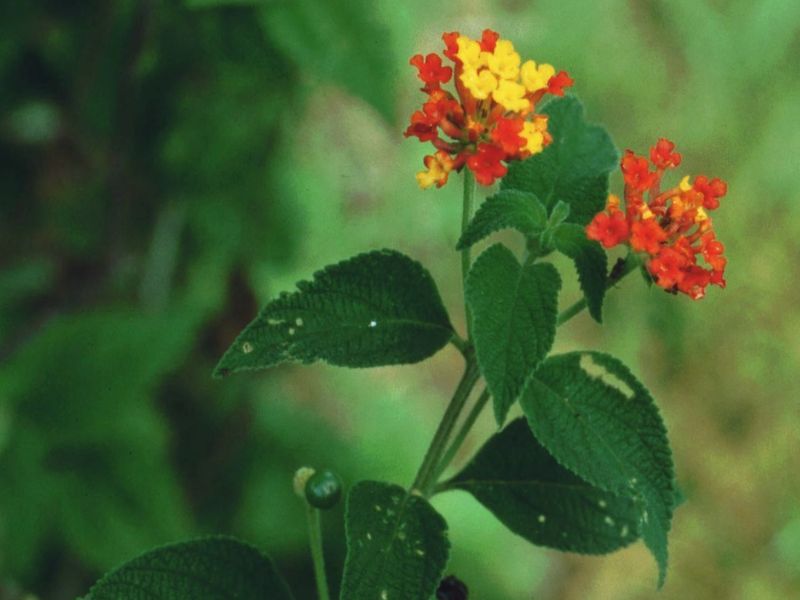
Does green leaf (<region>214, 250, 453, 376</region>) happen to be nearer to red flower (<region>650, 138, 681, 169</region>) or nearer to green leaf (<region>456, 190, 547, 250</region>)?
green leaf (<region>456, 190, 547, 250</region>)

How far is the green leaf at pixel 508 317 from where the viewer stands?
75 centimetres

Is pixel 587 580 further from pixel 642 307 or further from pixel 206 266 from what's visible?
pixel 206 266

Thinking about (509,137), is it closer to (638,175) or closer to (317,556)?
(638,175)

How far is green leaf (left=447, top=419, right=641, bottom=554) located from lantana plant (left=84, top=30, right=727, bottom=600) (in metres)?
0.02

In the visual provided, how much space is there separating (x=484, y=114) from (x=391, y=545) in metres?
0.37

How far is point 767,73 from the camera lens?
2.93 m

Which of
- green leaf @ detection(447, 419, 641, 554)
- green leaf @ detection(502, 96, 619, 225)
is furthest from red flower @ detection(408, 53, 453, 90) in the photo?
green leaf @ detection(447, 419, 641, 554)

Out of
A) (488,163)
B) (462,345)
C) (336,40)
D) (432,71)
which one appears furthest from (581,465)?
(336,40)

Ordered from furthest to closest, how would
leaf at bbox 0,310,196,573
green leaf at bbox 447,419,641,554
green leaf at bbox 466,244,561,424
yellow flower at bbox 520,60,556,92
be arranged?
leaf at bbox 0,310,196,573
green leaf at bbox 447,419,641,554
yellow flower at bbox 520,60,556,92
green leaf at bbox 466,244,561,424

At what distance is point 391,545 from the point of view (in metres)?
0.84

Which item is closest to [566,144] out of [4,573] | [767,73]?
[4,573]

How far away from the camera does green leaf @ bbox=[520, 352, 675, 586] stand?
31.8 inches

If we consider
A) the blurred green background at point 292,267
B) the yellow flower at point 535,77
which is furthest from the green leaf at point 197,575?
the blurred green background at point 292,267

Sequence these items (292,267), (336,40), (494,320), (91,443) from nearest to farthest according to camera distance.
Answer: (494,320), (336,40), (91,443), (292,267)
